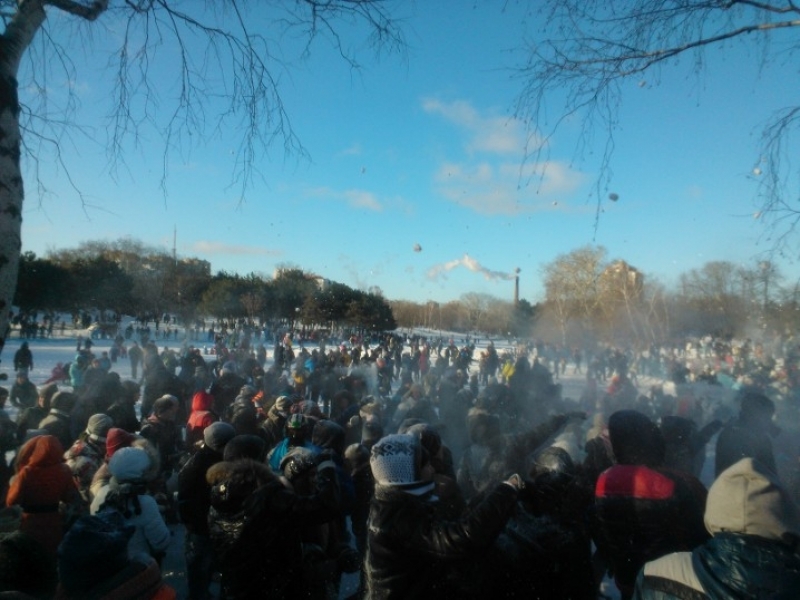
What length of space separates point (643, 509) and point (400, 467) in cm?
124

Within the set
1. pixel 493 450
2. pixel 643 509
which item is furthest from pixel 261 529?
pixel 493 450

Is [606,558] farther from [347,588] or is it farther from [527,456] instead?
[347,588]

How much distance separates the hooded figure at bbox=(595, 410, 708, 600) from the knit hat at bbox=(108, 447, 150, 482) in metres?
2.64

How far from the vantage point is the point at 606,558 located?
265cm

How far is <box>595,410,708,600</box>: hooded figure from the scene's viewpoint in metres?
2.28

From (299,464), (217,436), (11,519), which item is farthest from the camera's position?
(217,436)

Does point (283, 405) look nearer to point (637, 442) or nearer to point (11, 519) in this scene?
point (11, 519)

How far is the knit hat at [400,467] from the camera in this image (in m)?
2.02

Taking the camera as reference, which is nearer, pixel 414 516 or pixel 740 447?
pixel 414 516

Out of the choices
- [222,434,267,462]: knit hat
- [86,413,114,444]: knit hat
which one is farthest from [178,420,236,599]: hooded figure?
[86,413,114,444]: knit hat

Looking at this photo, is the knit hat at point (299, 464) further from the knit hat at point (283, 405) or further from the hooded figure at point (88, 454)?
the knit hat at point (283, 405)

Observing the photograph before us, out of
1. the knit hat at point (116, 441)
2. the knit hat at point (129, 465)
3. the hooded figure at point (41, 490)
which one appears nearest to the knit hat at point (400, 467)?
the knit hat at point (129, 465)

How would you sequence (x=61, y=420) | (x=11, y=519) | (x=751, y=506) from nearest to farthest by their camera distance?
(x=751, y=506)
(x=11, y=519)
(x=61, y=420)

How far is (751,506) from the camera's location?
1.51 meters
